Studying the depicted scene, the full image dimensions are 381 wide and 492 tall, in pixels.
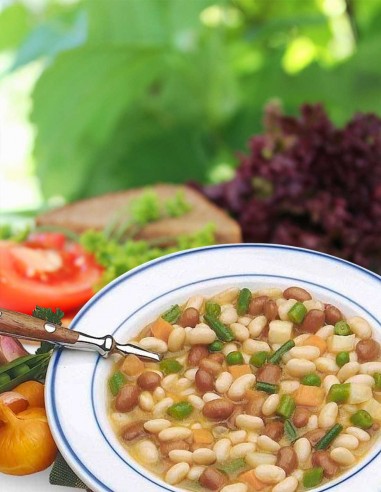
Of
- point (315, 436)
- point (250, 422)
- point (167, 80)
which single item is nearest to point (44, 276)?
point (250, 422)

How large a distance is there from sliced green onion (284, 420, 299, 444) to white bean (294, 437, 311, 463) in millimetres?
31

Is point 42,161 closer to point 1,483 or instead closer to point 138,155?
point 138,155

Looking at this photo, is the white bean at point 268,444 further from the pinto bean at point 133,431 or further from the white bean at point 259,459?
the pinto bean at point 133,431

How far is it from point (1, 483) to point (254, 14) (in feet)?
10.8

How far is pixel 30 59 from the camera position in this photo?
3459 mm

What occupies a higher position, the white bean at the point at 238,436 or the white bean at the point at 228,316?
A: the white bean at the point at 228,316

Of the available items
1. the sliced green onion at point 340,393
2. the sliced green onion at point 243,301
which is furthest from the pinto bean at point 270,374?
the sliced green onion at point 243,301

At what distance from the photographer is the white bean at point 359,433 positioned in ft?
5.26

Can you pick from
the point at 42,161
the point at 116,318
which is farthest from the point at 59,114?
the point at 116,318

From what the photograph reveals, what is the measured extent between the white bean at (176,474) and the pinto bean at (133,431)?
133 millimetres

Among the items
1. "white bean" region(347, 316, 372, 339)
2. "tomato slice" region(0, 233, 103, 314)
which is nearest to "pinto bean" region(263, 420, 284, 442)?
"white bean" region(347, 316, 372, 339)

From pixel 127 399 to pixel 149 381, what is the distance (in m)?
0.07

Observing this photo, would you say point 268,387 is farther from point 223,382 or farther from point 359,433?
point 359,433

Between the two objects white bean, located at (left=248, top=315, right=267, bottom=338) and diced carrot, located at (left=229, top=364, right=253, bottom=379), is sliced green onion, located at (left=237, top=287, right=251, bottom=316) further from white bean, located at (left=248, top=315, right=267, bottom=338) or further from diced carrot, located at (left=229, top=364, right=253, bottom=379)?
diced carrot, located at (left=229, top=364, right=253, bottom=379)
